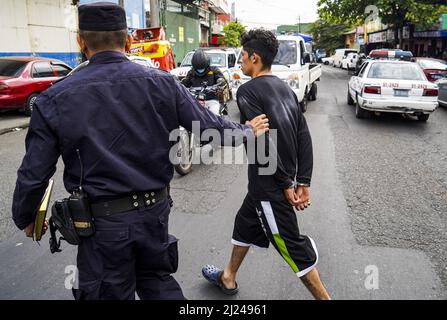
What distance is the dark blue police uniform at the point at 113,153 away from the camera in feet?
6.26

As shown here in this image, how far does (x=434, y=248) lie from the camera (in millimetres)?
3869

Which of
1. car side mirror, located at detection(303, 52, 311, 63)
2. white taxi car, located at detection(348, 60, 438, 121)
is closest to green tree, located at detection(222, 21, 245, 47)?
car side mirror, located at detection(303, 52, 311, 63)

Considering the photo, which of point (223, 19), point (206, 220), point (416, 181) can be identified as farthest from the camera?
point (223, 19)

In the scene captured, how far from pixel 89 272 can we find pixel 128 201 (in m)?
0.39

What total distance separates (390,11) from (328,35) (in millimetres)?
41757

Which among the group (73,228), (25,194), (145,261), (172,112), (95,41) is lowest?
(145,261)

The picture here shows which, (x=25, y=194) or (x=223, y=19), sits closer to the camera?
(x=25, y=194)

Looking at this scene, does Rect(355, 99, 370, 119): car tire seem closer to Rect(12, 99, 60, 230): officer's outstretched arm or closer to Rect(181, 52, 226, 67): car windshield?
Rect(181, 52, 226, 67): car windshield

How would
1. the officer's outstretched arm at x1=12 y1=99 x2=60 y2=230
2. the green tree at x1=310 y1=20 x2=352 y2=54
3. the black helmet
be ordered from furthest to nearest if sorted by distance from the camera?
the green tree at x1=310 y1=20 x2=352 y2=54 < the black helmet < the officer's outstretched arm at x1=12 y1=99 x2=60 y2=230

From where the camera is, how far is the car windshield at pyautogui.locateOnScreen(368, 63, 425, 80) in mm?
10156

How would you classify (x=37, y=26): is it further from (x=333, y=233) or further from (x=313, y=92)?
(x=333, y=233)

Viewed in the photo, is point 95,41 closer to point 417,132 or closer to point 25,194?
point 25,194
